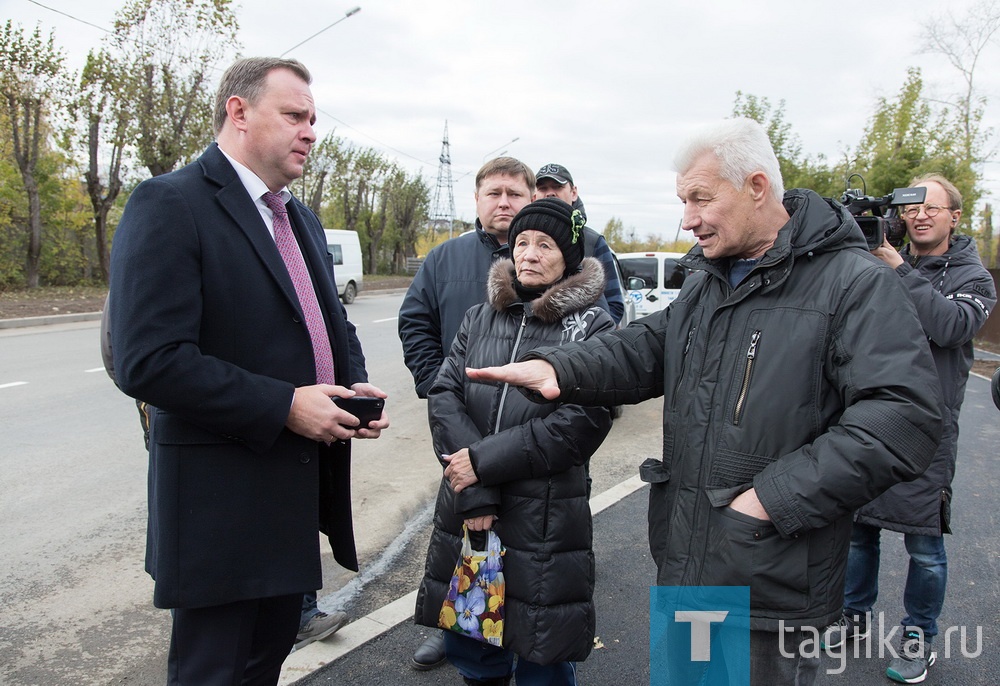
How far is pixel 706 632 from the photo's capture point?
6.72 feet

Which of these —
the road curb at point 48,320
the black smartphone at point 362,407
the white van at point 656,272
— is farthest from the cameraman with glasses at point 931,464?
the road curb at point 48,320

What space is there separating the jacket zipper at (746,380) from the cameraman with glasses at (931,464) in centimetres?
121

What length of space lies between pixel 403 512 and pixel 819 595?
3360 millimetres

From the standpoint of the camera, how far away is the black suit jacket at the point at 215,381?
1.78 metres

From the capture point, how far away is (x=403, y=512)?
15.7ft

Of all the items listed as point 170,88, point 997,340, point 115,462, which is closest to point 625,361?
point 115,462

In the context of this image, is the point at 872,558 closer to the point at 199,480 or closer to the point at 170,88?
the point at 199,480

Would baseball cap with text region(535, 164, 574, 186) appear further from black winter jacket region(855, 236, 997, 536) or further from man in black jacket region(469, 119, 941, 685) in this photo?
man in black jacket region(469, 119, 941, 685)

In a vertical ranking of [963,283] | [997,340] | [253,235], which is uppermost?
[253,235]

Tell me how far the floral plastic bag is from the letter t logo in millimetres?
642

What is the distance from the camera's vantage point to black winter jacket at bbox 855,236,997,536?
2.79 meters

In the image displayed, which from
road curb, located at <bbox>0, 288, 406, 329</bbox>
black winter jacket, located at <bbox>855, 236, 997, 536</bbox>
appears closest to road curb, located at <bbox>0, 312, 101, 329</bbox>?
road curb, located at <bbox>0, 288, 406, 329</bbox>

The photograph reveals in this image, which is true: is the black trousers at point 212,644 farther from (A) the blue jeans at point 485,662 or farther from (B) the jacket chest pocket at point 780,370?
(B) the jacket chest pocket at point 780,370

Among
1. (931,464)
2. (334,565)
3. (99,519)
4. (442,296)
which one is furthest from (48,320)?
(931,464)
